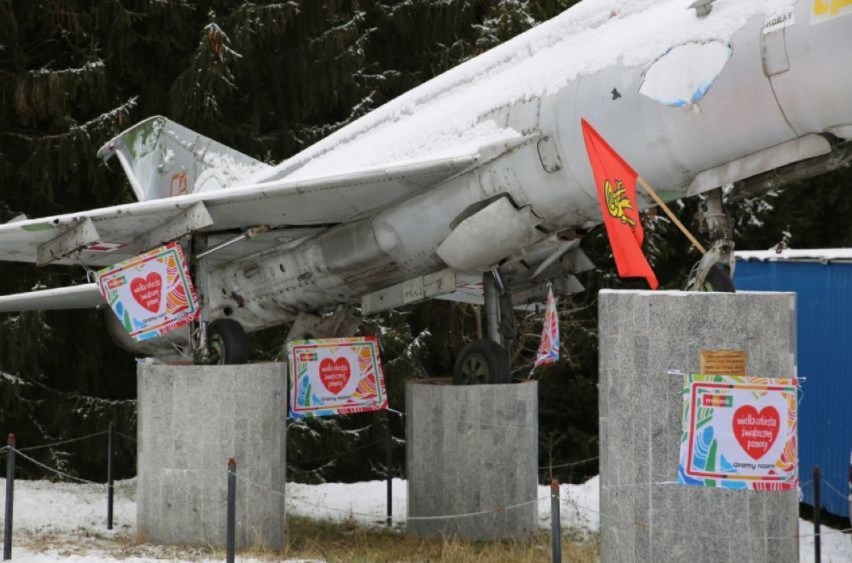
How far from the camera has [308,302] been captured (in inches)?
375

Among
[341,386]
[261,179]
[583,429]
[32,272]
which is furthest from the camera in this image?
[583,429]

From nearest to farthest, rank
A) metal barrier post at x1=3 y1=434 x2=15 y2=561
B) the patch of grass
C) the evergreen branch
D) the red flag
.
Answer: the red flag < metal barrier post at x1=3 y1=434 x2=15 y2=561 < the patch of grass < the evergreen branch

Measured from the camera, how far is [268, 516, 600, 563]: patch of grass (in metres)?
7.50

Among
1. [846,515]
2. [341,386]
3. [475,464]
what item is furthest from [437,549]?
[846,515]

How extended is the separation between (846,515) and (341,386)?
5073mm

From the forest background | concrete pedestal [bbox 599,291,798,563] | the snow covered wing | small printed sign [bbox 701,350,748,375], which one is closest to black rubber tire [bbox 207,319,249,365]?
the snow covered wing

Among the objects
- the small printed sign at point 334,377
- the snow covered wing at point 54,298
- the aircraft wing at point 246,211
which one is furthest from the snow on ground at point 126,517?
the aircraft wing at point 246,211

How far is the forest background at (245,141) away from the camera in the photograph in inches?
545

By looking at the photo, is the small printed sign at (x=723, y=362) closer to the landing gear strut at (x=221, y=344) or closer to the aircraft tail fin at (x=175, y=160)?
the landing gear strut at (x=221, y=344)

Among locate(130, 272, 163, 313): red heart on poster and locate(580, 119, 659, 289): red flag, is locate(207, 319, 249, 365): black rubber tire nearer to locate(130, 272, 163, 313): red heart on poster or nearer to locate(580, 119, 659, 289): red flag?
locate(130, 272, 163, 313): red heart on poster

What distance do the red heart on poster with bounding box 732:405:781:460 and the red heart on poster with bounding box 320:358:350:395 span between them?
16.3 feet

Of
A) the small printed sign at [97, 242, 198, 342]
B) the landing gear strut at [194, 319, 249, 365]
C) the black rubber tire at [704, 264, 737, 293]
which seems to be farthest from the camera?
the landing gear strut at [194, 319, 249, 365]

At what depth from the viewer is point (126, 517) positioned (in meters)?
10.4

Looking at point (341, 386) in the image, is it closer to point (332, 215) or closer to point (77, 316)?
point (332, 215)
